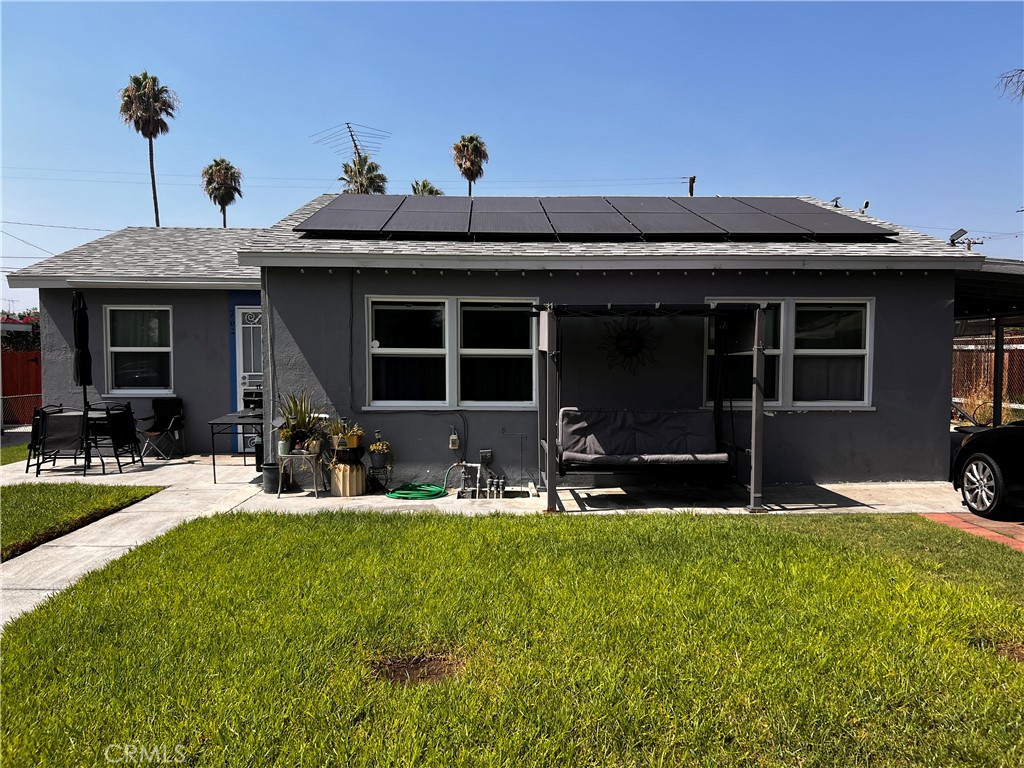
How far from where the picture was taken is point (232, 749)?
254cm

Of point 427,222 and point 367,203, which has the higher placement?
point 367,203

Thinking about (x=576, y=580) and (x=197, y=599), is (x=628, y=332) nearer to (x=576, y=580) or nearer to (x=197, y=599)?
(x=576, y=580)

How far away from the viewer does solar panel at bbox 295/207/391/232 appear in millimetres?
8086

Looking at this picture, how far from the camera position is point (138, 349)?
34.2 feet

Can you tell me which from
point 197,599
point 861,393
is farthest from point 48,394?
point 861,393

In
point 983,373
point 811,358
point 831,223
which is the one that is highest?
point 831,223

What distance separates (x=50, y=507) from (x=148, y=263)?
5.63 m

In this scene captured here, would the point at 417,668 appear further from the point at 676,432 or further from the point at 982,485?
the point at 982,485

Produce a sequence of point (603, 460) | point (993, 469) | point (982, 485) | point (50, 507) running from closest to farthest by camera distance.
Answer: point (993, 469) → point (982, 485) → point (50, 507) → point (603, 460)

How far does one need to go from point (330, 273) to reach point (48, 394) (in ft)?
21.6

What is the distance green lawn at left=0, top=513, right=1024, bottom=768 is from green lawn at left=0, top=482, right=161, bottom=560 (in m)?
1.27

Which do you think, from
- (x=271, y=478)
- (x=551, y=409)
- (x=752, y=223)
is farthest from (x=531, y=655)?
(x=752, y=223)

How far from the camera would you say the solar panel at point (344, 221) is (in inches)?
318

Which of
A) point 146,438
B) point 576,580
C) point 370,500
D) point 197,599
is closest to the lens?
point 197,599
